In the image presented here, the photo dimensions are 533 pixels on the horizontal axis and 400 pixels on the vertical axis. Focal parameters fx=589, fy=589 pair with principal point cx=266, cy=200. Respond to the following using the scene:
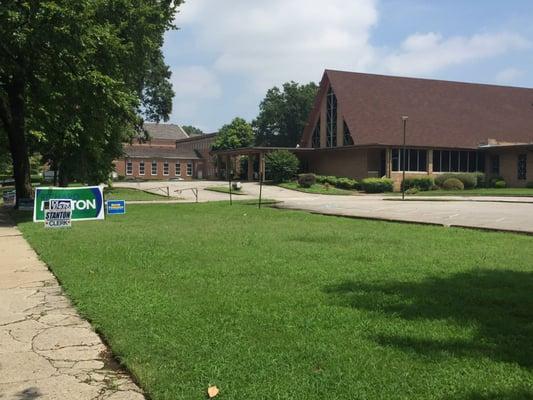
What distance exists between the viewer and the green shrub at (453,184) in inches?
1935

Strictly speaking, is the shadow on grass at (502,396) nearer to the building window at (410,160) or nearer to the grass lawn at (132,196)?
the grass lawn at (132,196)

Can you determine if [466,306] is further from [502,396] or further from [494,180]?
[494,180]

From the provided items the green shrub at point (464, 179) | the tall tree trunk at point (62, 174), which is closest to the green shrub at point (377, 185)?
the green shrub at point (464, 179)

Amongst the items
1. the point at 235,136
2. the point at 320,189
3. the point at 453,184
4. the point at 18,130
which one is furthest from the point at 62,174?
the point at 235,136

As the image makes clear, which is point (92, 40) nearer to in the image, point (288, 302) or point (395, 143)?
point (288, 302)

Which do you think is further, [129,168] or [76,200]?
[129,168]

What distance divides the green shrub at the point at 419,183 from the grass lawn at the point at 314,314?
3754 centimetres

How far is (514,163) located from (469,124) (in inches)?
296

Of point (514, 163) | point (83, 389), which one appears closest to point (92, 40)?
point (83, 389)

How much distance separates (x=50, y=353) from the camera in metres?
5.46

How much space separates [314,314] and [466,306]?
1.79 meters

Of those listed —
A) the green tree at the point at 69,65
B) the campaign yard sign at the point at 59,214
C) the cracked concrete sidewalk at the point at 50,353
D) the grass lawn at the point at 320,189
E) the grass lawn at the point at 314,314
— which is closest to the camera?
the grass lawn at the point at 314,314

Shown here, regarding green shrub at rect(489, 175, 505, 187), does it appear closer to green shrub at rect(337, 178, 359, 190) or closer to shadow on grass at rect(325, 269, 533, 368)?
green shrub at rect(337, 178, 359, 190)

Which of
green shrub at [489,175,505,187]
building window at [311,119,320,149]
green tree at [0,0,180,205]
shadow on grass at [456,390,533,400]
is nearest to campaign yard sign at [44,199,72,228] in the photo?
green tree at [0,0,180,205]
